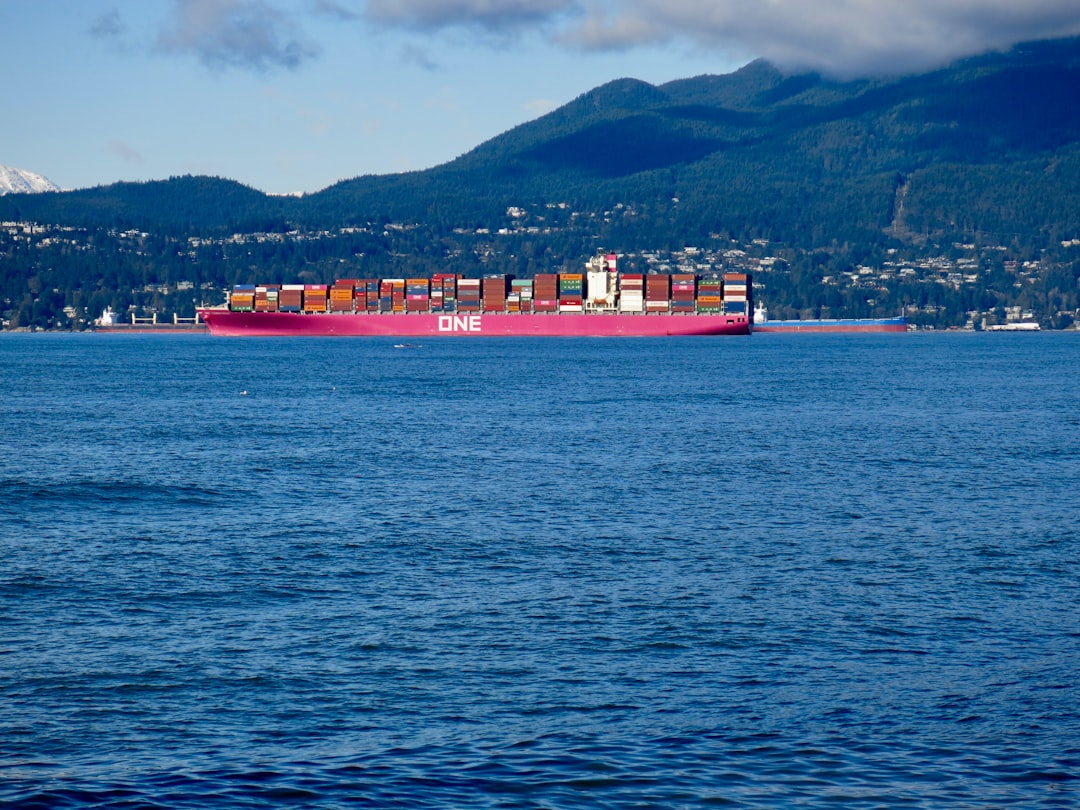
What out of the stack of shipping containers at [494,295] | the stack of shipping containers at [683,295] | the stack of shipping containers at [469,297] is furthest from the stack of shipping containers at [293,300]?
the stack of shipping containers at [683,295]

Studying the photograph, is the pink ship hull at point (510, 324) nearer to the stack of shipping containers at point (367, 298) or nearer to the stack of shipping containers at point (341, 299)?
the stack of shipping containers at point (341, 299)

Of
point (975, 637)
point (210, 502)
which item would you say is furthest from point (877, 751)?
point (210, 502)

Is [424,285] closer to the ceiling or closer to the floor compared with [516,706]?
closer to the ceiling

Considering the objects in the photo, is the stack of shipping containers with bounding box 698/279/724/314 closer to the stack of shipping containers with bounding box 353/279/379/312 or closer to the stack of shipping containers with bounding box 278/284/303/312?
the stack of shipping containers with bounding box 353/279/379/312

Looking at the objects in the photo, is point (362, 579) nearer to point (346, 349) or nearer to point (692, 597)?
point (692, 597)

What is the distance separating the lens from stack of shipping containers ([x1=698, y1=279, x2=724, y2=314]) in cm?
19162

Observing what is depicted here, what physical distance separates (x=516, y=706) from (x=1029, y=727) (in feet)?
22.6

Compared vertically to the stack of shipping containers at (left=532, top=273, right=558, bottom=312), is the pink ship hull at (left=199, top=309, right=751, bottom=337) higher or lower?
lower

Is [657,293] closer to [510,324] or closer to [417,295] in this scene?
[510,324]

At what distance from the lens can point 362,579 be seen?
87.5 ft

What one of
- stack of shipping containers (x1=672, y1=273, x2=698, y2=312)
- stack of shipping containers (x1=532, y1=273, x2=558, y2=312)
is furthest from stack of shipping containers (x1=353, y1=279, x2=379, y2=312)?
stack of shipping containers (x1=672, y1=273, x2=698, y2=312)

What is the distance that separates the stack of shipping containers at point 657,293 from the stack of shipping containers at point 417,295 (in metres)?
30.9

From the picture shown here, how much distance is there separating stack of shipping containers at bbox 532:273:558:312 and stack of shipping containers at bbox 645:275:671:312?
42.4 ft

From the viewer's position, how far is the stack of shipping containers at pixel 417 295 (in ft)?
628
